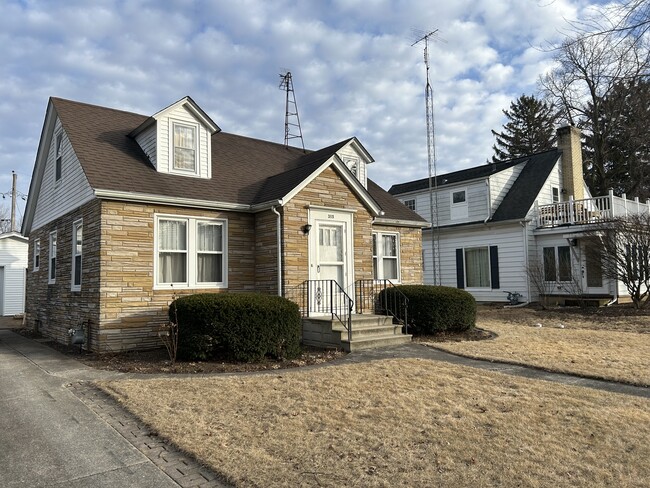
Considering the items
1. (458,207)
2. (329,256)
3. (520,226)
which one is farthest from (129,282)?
(458,207)

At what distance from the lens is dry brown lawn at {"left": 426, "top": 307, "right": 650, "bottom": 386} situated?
8094 millimetres

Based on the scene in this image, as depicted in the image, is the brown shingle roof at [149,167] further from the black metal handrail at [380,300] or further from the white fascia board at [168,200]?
the black metal handrail at [380,300]

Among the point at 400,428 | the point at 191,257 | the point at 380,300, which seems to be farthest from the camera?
the point at 380,300

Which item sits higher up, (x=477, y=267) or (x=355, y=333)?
(x=477, y=267)

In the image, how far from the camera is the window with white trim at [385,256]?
15.0 m

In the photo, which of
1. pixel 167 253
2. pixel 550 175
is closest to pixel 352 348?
pixel 167 253

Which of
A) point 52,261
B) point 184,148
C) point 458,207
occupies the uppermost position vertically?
point 184,148

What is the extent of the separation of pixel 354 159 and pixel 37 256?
10740 mm

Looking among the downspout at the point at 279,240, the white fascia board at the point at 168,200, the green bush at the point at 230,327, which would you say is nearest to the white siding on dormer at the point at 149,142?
the white fascia board at the point at 168,200

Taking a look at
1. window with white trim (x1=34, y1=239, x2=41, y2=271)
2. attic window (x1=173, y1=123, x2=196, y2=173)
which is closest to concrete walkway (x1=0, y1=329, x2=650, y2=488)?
attic window (x1=173, y1=123, x2=196, y2=173)

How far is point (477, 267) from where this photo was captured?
21.8 m

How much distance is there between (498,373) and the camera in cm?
782

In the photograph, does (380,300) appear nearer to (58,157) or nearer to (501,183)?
(58,157)

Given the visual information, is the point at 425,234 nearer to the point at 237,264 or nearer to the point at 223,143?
the point at 223,143
